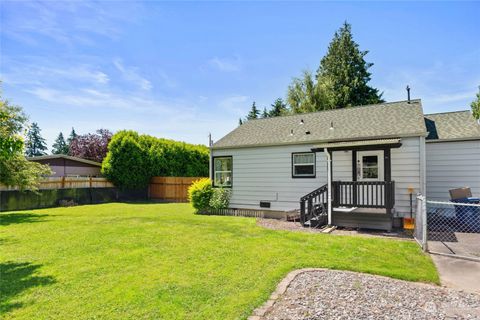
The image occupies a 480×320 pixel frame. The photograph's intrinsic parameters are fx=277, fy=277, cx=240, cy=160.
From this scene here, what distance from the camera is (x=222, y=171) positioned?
47.1ft

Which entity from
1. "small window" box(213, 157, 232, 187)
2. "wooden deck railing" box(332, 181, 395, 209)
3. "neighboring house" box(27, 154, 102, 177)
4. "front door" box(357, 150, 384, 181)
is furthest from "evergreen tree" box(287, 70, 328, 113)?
"wooden deck railing" box(332, 181, 395, 209)

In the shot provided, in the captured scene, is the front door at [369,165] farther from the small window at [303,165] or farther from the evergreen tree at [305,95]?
the evergreen tree at [305,95]

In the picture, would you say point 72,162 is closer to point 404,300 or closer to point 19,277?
point 19,277

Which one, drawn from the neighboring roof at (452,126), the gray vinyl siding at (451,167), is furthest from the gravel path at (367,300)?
the neighboring roof at (452,126)

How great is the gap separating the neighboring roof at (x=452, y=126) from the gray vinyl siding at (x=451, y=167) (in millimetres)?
236

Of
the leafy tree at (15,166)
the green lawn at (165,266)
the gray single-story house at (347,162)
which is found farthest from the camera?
the leafy tree at (15,166)

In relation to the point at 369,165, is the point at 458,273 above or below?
below

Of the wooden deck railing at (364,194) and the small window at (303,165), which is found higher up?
the small window at (303,165)

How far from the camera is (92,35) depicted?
9.52 m

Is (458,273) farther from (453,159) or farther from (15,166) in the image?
(15,166)

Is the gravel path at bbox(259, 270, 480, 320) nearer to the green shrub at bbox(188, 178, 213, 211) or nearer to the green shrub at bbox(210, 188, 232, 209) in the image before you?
the green shrub at bbox(210, 188, 232, 209)

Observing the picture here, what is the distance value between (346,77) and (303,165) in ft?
75.2

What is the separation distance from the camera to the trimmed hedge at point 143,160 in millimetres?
20375

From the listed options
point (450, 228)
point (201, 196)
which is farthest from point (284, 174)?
point (450, 228)
